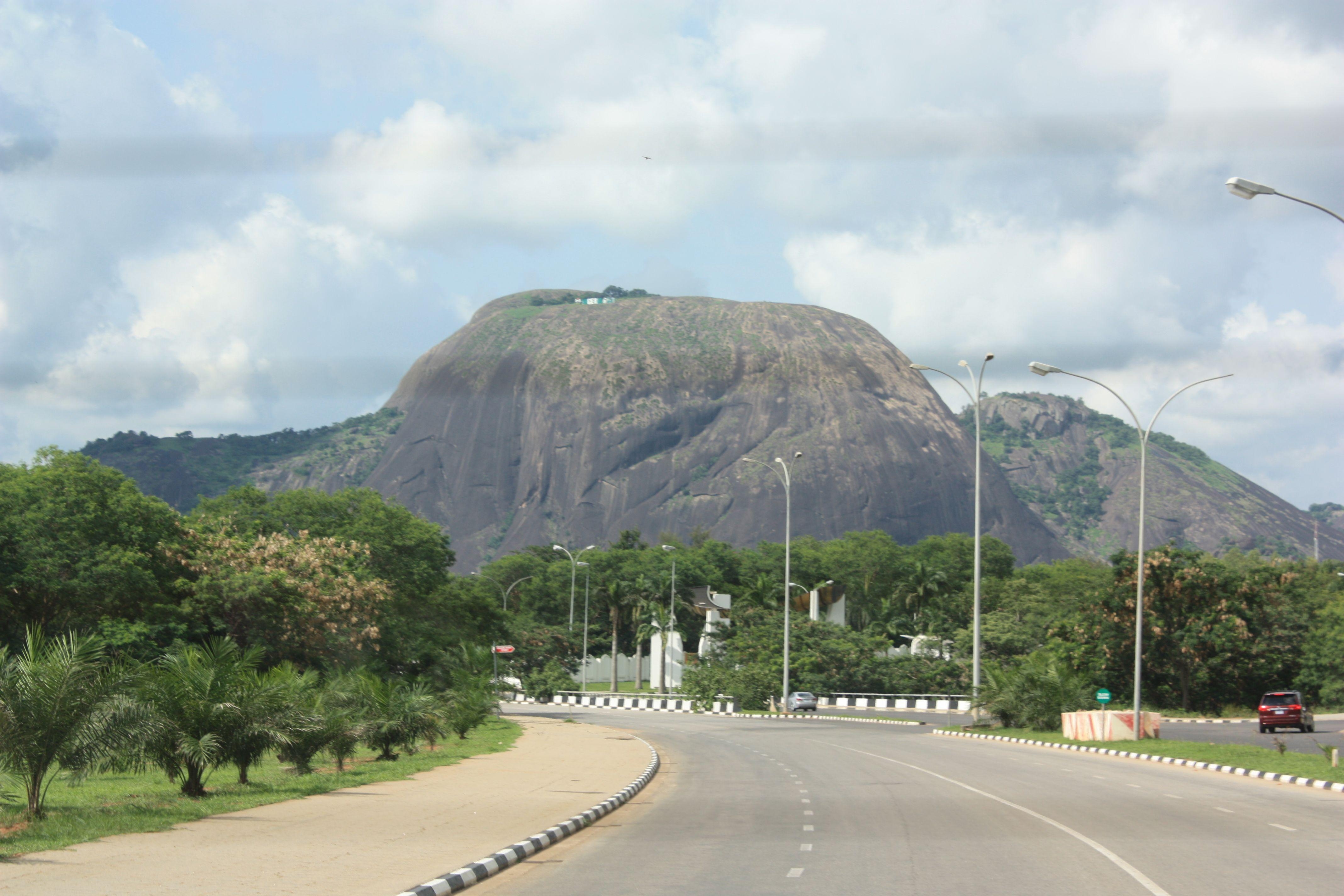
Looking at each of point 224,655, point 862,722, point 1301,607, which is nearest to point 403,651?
point 862,722

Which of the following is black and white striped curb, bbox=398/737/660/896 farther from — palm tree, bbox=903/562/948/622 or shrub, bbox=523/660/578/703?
palm tree, bbox=903/562/948/622

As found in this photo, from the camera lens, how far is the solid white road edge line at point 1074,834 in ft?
31.8

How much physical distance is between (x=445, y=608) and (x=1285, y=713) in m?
34.9

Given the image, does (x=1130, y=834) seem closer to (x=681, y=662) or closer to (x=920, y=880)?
(x=920, y=880)

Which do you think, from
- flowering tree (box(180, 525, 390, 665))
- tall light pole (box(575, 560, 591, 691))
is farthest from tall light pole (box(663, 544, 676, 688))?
flowering tree (box(180, 525, 390, 665))

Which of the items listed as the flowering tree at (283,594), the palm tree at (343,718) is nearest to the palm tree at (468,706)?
the flowering tree at (283,594)

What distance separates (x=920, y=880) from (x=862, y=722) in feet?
129

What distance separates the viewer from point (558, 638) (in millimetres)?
90062

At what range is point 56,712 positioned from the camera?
1260 centimetres

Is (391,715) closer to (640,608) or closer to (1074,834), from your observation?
(1074,834)

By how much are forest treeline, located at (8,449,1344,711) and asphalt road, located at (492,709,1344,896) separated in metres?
10.3

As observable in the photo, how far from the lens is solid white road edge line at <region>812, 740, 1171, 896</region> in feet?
31.8

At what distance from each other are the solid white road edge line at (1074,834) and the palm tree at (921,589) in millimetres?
70556

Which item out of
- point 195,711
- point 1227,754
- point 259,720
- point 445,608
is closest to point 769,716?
point 445,608
